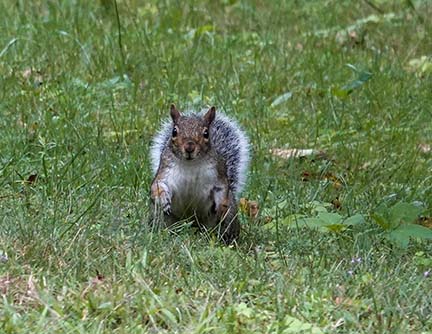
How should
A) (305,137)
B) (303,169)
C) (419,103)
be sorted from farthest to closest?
(419,103), (305,137), (303,169)

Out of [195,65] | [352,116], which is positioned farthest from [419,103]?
[195,65]

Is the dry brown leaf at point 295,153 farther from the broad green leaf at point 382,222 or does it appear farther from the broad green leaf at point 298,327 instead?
the broad green leaf at point 298,327

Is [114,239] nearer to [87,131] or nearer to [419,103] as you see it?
[87,131]

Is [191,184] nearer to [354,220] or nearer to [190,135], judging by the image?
[190,135]

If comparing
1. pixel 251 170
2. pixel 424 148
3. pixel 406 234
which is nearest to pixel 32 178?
pixel 251 170

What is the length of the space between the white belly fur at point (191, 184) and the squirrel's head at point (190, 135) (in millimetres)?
61

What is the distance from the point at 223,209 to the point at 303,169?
4.25ft

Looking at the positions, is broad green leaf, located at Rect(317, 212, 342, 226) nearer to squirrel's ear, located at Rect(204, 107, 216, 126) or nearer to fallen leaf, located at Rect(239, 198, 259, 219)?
fallen leaf, located at Rect(239, 198, 259, 219)

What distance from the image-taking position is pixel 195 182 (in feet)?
16.8

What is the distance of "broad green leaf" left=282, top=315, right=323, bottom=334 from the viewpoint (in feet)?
12.5

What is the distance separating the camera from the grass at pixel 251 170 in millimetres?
4016

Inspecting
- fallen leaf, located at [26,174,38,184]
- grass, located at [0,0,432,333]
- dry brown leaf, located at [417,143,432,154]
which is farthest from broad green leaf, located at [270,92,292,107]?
fallen leaf, located at [26,174,38,184]

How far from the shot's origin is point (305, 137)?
6875 mm

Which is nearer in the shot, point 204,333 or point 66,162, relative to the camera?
point 204,333
